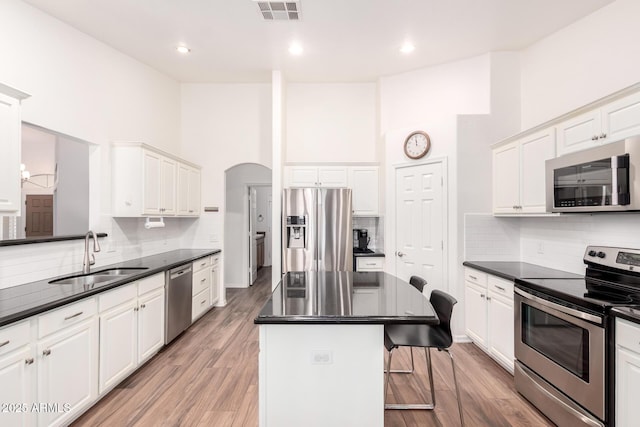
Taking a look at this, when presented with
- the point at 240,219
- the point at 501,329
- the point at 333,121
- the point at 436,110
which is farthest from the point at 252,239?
the point at 501,329

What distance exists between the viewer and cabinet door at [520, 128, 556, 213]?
2.76 metres

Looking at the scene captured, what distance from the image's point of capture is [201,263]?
422cm

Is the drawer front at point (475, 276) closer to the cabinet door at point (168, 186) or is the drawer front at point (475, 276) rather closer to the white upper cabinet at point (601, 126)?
the white upper cabinet at point (601, 126)

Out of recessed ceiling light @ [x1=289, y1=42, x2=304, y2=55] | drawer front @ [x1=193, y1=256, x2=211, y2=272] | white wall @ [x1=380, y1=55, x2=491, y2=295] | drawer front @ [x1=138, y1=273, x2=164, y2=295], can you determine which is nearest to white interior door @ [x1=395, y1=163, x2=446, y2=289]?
white wall @ [x1=380, y1=55, x2=491, y2=295]

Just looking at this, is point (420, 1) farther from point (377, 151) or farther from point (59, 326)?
point (59, 326)

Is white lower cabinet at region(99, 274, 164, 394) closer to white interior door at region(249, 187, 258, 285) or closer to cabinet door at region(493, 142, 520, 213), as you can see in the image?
white interior door at region(249, 187, 258, 285)

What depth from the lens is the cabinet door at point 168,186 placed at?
12.6ft

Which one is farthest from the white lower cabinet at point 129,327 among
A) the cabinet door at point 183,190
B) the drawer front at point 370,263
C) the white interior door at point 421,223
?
the white interior door at point 421,223

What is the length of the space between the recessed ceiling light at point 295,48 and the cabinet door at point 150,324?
10.3ft

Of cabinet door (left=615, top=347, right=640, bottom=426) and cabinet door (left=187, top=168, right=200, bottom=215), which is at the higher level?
cabinet door (left=187, top=168, right=200, bottom=215)

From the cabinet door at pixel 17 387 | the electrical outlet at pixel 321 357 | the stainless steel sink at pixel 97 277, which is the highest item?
the stainless steel sink at pixel 97 277

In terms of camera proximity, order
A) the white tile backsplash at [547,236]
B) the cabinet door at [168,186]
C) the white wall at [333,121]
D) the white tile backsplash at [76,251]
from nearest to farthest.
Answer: the white tile backsplash at [76,251] → the white tile backsplash at [547,236] → the cabinet door at [168,186] → the white wall at [333,121]

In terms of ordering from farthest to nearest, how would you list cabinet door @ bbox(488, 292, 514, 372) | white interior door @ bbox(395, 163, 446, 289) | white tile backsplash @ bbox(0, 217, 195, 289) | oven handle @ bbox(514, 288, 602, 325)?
white interior door @ bbox(395, 163, 446, 289), cabinet door @ bbox(488, 292, 514, 372), white tile backsplash @ bbox(0, 217, 195, 289), oven handle @ bbox(514, 288, 602, 325)

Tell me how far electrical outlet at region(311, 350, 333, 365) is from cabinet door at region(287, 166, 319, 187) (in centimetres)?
311
